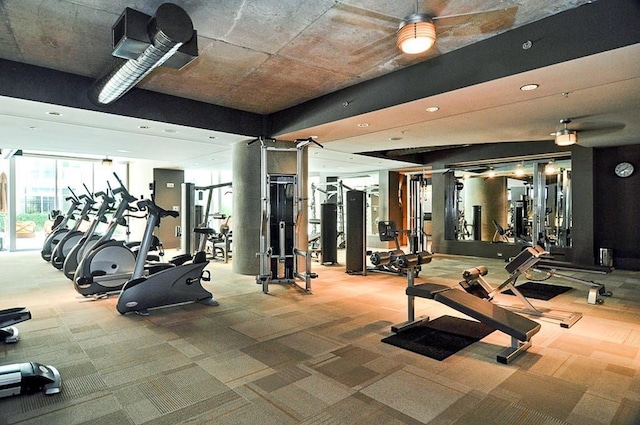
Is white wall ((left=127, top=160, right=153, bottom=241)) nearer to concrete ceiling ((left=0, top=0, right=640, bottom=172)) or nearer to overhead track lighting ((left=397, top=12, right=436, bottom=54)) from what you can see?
concrete ceiling ((left=0, top=0, right=640, bottom=172))

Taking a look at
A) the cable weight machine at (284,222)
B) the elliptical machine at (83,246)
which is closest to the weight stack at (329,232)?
the cable weight machine at (284,222)

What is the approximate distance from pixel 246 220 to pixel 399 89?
3.71 metres

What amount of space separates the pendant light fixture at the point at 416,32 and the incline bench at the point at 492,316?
2.12m

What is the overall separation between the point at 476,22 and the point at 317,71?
1.84m

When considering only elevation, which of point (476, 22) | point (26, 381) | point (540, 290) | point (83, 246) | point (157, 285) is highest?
point (476, 22)

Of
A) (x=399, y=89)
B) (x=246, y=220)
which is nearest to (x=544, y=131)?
(x=399, y=89)

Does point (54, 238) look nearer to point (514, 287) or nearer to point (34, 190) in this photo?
point (34, 190)

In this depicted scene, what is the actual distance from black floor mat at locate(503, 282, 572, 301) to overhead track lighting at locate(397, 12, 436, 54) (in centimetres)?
403

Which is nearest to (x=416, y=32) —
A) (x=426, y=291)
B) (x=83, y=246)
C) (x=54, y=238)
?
(x=426, y=291)

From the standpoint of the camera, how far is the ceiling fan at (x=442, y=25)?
9.68 feet

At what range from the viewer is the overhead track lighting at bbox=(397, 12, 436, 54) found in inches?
115

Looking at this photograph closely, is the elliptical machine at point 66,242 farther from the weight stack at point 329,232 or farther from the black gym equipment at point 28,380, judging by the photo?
the black gym equipment at point 28,380

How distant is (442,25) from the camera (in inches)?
131

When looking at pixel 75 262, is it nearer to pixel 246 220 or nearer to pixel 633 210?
pixel 246 220
